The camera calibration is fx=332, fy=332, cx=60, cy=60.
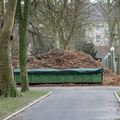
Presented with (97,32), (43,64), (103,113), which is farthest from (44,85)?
(97,32)

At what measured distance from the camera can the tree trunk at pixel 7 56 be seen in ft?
65.3

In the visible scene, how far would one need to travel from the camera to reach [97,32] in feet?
315

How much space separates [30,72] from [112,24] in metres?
21.2

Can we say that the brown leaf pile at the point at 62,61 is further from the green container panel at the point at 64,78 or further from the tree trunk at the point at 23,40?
the tree trunk at the point at 23,40

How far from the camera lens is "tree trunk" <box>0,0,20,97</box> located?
65.3 ft

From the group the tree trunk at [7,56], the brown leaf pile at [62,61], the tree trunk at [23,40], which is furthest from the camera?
the brown leaf pile at [62,61]

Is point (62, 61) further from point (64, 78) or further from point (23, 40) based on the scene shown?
point (23, 40)

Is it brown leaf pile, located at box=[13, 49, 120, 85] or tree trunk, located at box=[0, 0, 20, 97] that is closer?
tree trunk, located at box=[0, 0, 20, 97]

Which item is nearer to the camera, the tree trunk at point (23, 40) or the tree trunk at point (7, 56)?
the tree trunk at point (7, 56)

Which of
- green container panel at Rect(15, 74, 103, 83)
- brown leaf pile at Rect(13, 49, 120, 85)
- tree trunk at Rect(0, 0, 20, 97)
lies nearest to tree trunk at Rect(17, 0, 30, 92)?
tree trunk at Rect(0, 0, 20, 97)

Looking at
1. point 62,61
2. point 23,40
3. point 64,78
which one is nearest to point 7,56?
point 23,40

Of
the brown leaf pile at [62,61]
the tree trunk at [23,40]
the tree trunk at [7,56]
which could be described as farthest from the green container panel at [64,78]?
the tree trunk at [7,56]

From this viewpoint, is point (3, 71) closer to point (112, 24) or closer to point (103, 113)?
point (103, 113)

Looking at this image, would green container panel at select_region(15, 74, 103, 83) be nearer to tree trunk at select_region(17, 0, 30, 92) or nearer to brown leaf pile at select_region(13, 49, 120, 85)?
brown leaf pile at select_region(13, 49, 120, 85)
